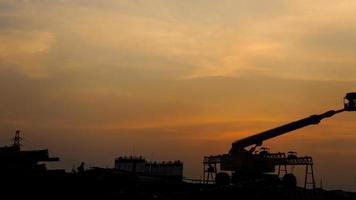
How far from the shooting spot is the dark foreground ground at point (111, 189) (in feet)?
90.4

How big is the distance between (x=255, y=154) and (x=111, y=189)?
19777 mm

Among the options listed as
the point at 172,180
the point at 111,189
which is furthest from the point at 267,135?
the point at 111,189

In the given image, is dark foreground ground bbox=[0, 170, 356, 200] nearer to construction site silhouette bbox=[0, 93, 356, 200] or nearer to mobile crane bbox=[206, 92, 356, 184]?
construction site silhouette bbox=[0, 93, 356, 200]

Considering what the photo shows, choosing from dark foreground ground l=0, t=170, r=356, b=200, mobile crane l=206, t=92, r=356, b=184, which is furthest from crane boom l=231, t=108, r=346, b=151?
dark foreground ground l=0, t=170, r=356, b=200

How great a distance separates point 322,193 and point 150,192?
660 inches

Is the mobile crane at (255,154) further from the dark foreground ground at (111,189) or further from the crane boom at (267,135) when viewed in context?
the dark foreground ground at (111,189)

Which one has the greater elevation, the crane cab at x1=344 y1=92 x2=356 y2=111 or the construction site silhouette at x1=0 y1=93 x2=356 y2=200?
the crane cab at x1=344 y1=92 x2=356 y2=111

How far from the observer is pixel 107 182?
32.8 m

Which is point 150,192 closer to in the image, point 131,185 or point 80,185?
point 131,185

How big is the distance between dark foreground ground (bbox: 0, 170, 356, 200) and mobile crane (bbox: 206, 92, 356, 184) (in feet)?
23.6

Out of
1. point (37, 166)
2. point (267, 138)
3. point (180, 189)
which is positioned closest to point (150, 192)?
point (180, 189)

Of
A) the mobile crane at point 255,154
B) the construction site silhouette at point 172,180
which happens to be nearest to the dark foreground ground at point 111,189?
the construction site silhouette at point 172,180

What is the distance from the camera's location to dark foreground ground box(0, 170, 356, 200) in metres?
27.5

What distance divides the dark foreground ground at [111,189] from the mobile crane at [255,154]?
23.6ft
